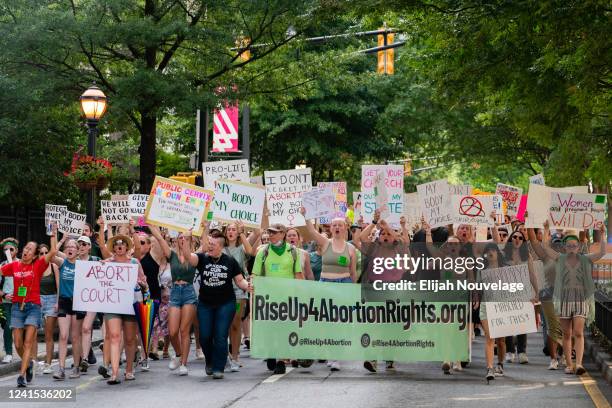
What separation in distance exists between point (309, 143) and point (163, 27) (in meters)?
16.9

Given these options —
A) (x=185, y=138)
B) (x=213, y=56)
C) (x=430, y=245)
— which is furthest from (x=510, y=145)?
(x=430, y=245)

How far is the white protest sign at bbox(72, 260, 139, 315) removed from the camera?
14.0 m

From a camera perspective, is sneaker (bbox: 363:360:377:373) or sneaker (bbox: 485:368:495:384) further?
sneaker (bbox: 363:360:377:373)

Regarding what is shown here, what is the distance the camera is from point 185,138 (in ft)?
131

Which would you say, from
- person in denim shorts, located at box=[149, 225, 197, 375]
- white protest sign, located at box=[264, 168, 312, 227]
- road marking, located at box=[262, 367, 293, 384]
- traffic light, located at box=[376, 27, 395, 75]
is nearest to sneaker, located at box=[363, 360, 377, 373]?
road marking, located at box=[262, 367, 293, 384]

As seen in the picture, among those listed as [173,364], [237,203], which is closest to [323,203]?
[237,203]

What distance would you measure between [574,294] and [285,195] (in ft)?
18.8

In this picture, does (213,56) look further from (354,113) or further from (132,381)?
(354,113)

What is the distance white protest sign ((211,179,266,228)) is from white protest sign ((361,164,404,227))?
1718 millimetres

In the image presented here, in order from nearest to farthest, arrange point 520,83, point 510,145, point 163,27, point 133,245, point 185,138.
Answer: point 133,245 < point 520,83 < point 163,27 < point 185,138 < point 510,145

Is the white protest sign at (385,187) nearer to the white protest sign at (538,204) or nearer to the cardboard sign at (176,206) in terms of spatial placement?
the white protest sign at (538,204)

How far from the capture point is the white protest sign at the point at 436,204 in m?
17.7

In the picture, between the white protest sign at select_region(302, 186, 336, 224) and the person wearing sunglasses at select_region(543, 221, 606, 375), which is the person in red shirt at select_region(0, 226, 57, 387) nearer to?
the person wearing sunglasses at select_region(543, 221, 606, 375)

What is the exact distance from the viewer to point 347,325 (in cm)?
1434
